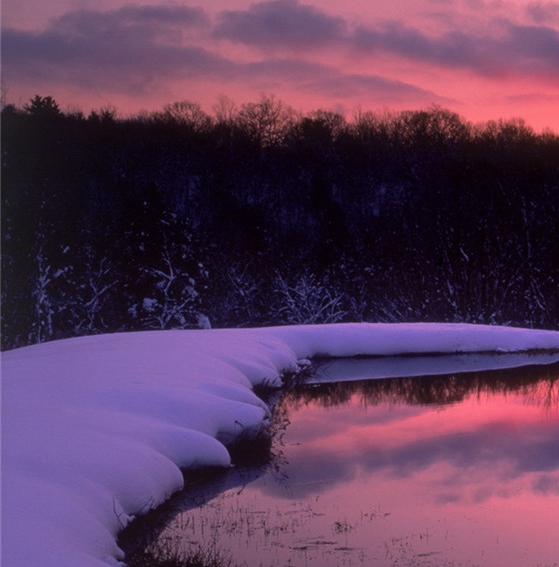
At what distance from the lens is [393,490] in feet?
26.1

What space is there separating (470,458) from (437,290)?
13437 millimetres

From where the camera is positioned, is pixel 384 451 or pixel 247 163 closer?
pixel 384 451

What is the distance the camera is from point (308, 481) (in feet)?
26.8

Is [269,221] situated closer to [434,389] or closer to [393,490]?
[434,389]

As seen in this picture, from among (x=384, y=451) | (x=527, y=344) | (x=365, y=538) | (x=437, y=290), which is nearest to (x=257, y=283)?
(x=437, y=290)

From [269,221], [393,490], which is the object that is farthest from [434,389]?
[269,221]

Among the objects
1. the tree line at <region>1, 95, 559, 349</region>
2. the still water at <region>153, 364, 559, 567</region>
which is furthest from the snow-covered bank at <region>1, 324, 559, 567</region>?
the tree line at <region>1, 95, 559, 349</region>

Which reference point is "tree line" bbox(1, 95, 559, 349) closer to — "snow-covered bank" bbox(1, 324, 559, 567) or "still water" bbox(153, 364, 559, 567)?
"snow-covered bank" bbox(1, 324, 559, 567)

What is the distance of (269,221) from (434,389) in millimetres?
27114

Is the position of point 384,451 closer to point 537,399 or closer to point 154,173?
point 537,399

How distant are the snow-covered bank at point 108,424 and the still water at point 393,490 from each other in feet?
1.58

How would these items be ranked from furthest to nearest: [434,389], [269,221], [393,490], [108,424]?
[269,221]
[434,389]
[393,490]
[108,424]

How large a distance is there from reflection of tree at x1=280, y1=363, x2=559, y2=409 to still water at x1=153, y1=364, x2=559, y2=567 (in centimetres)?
7

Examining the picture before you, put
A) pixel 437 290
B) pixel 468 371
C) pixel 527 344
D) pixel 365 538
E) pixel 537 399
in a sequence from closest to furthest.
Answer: pixel 365 538 < pixel 537 399 < pixel 468 371 < pixel 527 344 < pixel 437 290
